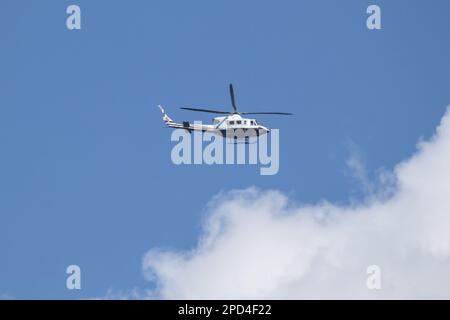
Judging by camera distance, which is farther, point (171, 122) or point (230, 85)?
point (171, 122)

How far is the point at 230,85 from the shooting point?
151 m
